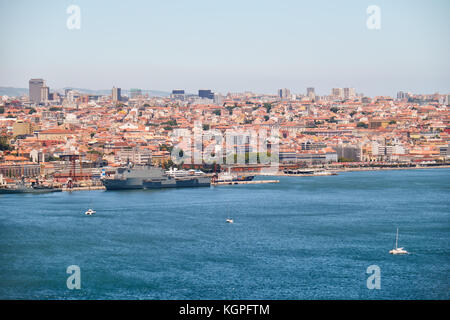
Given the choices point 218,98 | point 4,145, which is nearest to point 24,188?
point 4,145

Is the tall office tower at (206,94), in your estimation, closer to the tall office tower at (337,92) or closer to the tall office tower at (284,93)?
the tall office tower at (284,93)

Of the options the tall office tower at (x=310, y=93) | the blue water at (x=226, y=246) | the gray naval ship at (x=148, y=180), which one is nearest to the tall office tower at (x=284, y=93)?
the tall office tower at (x=310, y=93)

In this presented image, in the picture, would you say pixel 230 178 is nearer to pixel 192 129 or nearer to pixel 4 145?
pixel 4 145

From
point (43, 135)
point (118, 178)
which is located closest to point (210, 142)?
point (43, 135)

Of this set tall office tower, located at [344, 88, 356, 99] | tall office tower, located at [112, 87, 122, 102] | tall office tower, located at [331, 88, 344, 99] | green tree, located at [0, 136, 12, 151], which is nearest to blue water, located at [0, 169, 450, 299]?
green tree, located at [0, 136, 12, 151]

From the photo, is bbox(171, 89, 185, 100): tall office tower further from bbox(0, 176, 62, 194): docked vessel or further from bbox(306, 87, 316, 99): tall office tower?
bbox(0, 176, 62, 194): docked vessel
